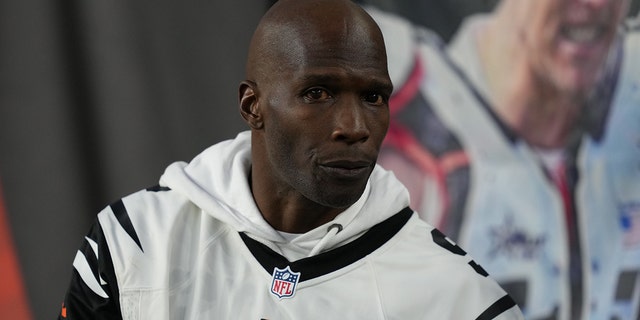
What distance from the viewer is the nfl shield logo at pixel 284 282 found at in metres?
1.79

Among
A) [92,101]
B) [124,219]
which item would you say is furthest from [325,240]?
[92,101]

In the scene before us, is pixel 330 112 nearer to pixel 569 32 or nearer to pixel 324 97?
pixel 324 97

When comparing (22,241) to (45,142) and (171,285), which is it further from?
(171,285)

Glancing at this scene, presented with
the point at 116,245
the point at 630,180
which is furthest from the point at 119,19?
the point at 630,180

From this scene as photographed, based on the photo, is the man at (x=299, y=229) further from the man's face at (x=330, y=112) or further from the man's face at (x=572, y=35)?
the man's face at (x=572, y=35)

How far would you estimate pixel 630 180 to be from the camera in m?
2.88

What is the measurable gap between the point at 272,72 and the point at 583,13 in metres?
1.41

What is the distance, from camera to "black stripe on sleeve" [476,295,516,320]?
1771mm

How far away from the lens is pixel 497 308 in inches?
70.4

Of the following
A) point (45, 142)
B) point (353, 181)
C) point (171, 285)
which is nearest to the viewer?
point (353, 181)

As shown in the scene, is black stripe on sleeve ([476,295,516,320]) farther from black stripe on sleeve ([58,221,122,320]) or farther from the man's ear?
black stripe on sleeve ([58,221,122,320])

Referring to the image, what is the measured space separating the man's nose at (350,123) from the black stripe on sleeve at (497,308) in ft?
1.31

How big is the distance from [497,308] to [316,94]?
20.5 inches

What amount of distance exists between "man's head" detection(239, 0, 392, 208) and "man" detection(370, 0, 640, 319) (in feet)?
3.70
